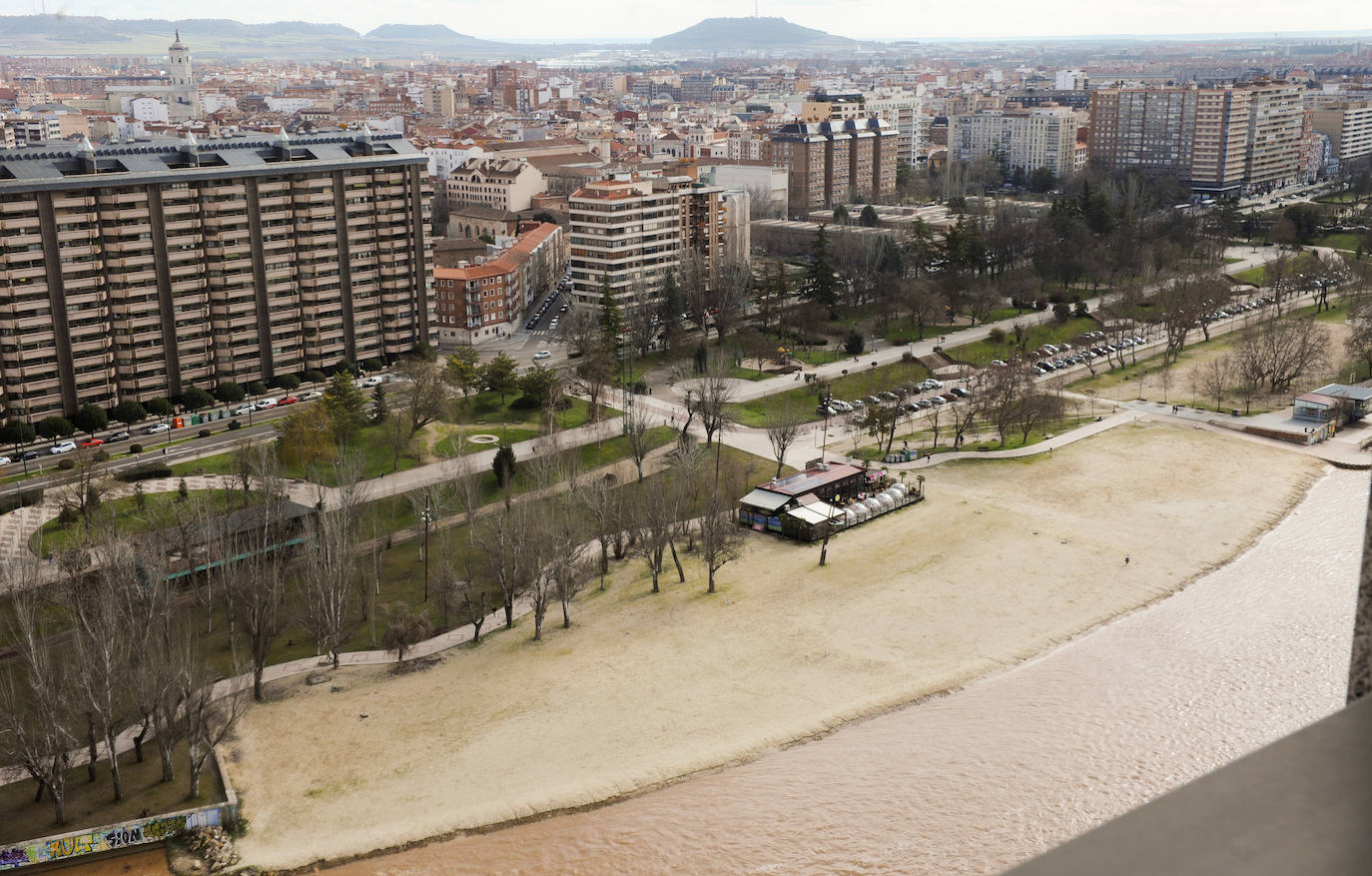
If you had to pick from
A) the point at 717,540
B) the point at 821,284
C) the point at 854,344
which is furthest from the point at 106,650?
the point at 821,284

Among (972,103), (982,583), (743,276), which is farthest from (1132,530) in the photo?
(972,103)

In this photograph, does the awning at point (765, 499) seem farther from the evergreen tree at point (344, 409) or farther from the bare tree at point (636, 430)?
the evergreen tree at point (344, 409)

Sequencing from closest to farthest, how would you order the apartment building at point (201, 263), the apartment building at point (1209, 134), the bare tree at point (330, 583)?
the bare tree at point (330, 583)
the apartment building at point (201, 263)
the apartment building at point (1209, 134)

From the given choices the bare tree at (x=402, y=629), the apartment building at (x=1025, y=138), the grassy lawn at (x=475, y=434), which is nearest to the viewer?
the bare tree at (x=402, y=629)

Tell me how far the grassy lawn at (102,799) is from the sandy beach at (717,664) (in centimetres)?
53

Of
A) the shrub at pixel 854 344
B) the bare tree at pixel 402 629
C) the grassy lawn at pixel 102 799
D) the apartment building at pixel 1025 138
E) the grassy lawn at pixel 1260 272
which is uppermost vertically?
the apartment building at pixel 1025 138

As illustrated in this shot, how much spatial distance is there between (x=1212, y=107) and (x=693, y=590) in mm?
52473

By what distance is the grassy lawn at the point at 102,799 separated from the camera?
11266 mm

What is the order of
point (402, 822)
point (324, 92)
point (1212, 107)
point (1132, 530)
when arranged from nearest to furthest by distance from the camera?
1. point (402, 822)
2. point (1132, 530)
3. point (1212, 107)
4. point (324, 92)

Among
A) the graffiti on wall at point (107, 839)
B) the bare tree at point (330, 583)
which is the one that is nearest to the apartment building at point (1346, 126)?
the bare tree at point (330, 583)

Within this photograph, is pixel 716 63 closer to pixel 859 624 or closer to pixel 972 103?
pixel 972 103

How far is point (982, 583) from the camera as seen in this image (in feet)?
54.3

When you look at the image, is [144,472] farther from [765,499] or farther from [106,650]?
[765,499]

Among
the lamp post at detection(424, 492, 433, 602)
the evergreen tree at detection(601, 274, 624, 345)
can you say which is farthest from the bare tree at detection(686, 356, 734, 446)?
the lamp post at detection(424, 492, 433, 602)
